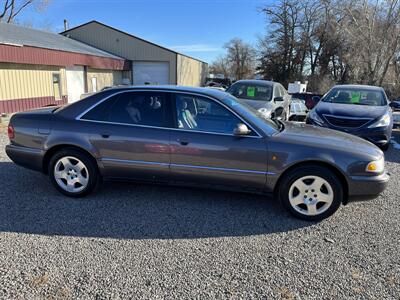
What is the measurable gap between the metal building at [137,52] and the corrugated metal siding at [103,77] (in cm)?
215

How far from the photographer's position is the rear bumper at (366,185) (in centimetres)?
378

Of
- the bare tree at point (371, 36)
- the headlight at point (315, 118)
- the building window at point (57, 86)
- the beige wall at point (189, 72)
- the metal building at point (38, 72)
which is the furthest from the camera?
the beige wall at point (189, 72)

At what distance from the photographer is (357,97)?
866 centimetres

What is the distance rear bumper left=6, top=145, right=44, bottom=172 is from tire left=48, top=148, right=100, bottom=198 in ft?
0.64

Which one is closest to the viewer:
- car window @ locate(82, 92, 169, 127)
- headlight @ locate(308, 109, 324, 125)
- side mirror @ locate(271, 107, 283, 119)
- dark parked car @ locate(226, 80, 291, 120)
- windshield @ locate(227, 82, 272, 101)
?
car window @ locate(82, 92, 169, 127)

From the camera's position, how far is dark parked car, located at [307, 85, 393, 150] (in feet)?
23.2

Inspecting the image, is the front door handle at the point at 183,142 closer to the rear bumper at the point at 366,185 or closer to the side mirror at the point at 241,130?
the side mirror at the point at 241,130

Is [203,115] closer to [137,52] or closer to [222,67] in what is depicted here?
[137,52]

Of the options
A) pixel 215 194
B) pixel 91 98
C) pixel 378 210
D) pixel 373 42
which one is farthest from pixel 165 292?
pixel 373 42

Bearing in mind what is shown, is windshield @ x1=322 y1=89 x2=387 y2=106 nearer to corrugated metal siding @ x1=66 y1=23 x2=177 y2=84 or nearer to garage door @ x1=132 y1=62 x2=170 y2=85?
corrugated metal siding @ x1=66 y1=23 x2=177 y2=84

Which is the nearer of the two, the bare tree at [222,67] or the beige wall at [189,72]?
the beige wall at [189,72]

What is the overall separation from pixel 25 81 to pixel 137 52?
15526 millimetres

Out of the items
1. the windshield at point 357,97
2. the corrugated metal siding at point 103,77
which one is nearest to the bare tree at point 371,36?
the corrugated metal siding at point 103,77

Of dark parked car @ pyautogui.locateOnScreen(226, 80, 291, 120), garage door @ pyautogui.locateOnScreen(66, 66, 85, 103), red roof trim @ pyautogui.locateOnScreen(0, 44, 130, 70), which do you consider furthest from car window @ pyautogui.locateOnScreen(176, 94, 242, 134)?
garage door @ pyautogui.locateOnScreen(66, 66, 85, 103)
